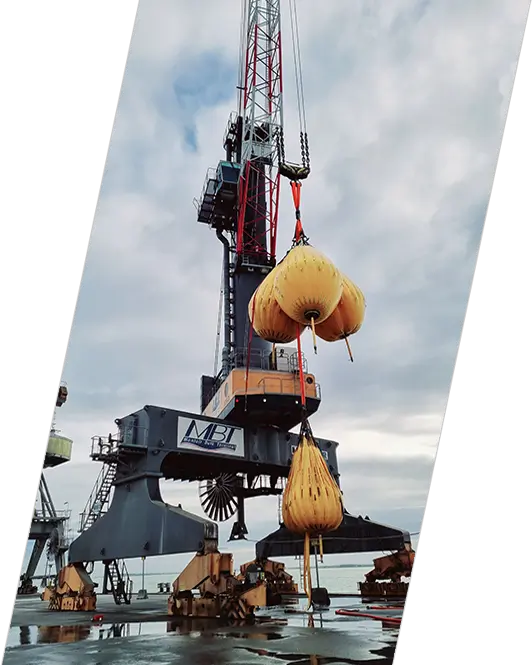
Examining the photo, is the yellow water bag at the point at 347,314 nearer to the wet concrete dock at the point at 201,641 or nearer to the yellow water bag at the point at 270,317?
the yellow water bag at the point at 270,317

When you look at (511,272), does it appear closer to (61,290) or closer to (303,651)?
(61,290)

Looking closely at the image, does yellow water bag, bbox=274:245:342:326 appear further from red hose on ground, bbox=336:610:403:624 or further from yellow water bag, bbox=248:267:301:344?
red hose on ground, bbox=336:610:403:624

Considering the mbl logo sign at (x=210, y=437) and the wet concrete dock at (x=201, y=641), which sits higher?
the mbl logo sign at (x=210, y=437)

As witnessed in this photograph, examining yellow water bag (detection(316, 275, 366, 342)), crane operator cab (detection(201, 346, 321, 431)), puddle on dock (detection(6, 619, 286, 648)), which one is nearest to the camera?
puddle on dock (detection(6, 619, 286, 648))

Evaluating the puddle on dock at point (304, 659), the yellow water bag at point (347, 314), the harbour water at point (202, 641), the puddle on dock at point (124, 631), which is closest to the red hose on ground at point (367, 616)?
the harbour water at point (202, 641)

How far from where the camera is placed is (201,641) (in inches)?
450

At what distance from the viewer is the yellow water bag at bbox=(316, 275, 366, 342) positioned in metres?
12.9

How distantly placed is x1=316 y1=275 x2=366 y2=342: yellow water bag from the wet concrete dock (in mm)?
6982

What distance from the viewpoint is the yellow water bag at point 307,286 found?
1109cm

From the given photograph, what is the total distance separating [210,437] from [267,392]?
10.1ft

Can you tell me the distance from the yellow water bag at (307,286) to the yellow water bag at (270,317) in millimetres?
533

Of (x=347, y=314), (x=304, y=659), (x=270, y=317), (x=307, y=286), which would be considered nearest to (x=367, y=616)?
(x=304, y=659)

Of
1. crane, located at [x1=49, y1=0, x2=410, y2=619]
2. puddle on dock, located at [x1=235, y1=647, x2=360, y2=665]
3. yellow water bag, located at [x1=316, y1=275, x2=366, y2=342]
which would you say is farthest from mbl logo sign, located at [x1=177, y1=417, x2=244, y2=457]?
puddle on dock, located at [x1=235, y1=647, x2=360, y2=665]

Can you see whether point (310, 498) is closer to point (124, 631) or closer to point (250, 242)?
point (124, 631)
